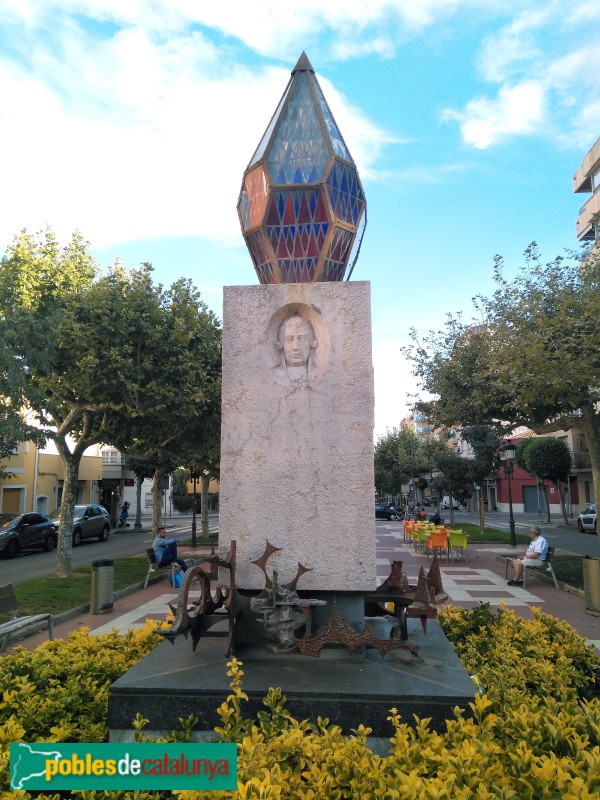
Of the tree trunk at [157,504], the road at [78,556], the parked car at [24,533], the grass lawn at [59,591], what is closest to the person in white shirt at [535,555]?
the grass lawn at [59,591]

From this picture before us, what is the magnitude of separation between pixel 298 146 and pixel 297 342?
1.34 meters

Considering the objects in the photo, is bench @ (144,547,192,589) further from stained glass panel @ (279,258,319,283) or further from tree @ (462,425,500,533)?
tree @ (462,425,500,533)

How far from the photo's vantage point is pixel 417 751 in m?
2.32

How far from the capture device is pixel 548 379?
10.2 meters

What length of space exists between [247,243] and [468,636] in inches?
128

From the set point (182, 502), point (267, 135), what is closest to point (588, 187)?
point (267, 135)

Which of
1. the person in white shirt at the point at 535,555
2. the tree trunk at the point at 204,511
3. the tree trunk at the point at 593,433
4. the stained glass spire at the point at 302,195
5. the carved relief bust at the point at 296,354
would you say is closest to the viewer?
the carved relief bust at the point at 296,354

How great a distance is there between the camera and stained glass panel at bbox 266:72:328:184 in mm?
3780

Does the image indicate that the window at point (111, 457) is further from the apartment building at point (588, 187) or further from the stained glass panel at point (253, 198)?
the stained glass panel at point (253, 198)

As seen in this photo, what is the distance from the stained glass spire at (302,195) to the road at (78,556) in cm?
1163

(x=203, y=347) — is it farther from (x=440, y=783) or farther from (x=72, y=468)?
(x=440, y=783)

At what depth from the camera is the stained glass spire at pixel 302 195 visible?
377cm

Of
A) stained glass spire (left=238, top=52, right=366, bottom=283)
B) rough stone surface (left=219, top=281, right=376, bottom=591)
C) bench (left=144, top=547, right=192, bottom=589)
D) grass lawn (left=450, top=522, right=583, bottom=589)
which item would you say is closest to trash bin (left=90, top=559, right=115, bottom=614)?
bench (left=144, top=547, right=192, bottom=589)

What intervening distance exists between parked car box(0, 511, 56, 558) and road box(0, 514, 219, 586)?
13.8 inches
